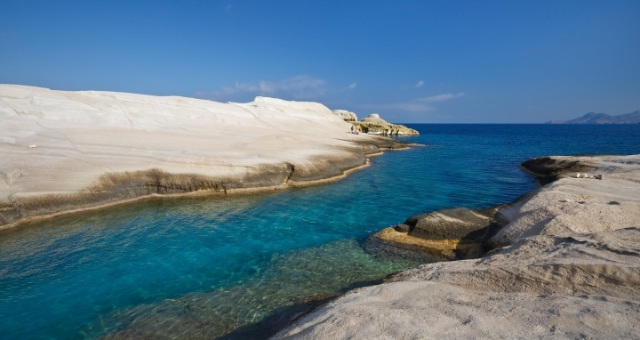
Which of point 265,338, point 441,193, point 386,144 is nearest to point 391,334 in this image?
point 265,338

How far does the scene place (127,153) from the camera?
20984 millimetres

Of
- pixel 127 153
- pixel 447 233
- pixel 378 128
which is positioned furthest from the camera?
pixel 378 128

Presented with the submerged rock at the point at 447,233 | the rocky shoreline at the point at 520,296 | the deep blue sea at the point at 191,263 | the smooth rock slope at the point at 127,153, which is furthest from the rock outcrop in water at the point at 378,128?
the rocky shoreline at the point at 520,296

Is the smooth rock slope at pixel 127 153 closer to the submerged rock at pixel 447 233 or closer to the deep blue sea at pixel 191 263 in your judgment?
the deep blue sea at pixel 191 263

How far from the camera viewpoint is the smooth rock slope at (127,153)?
16.8 meters

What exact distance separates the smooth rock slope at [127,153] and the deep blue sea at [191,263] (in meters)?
1.56

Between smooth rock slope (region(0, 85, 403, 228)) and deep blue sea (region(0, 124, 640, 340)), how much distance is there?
5.11ft

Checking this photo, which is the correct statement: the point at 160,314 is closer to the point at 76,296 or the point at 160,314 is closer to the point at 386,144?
the point at 76,296

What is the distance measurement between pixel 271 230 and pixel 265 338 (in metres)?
7.80

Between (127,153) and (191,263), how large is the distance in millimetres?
12888

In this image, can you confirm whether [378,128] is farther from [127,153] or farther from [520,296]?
[520,296]

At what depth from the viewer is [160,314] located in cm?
879

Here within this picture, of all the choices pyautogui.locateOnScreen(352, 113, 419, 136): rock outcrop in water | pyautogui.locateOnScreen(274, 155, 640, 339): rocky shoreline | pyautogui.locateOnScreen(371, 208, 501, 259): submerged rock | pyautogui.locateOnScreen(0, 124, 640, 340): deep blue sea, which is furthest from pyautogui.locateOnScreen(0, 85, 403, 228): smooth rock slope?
pyautogui.locateOnScreen(352, 113, 419, 136): rock outcrop in water

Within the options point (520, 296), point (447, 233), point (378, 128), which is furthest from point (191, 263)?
point (378, 128)
